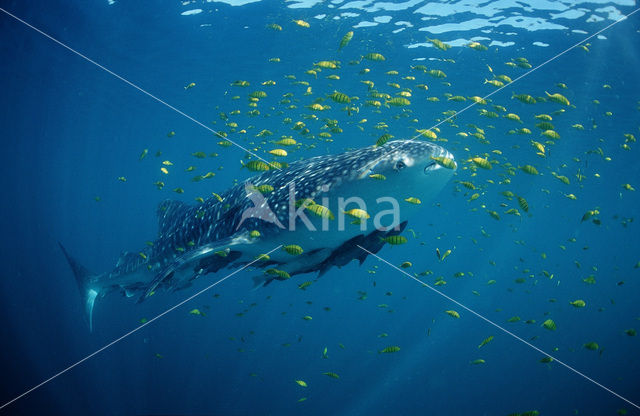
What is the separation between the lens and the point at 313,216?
414 cm

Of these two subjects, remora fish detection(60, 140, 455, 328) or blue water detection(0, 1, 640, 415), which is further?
blue water detection(0, 1, 640, 415)

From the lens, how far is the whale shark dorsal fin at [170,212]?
7.36m

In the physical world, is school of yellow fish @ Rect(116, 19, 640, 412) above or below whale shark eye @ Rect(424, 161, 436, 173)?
below

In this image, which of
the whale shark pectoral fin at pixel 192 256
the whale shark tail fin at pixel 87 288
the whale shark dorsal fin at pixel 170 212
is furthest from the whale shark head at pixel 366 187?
the whale shark tail fin at pixel 87 288

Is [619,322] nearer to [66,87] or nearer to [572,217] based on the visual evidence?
[572,217]

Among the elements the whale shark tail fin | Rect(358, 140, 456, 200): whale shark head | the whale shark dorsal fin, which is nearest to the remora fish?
Rect(358, 140, 456, 200): whale shark head

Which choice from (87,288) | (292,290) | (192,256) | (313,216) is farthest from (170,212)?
(292,290)

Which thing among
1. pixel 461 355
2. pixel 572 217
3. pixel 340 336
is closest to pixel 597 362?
pixel 461 355

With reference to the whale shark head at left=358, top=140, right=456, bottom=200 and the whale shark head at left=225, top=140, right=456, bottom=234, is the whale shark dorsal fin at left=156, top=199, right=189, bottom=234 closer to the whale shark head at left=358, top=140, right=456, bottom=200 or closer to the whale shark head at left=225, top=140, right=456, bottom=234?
the whale shark head at left=225, top=140, right=456, bottom=234

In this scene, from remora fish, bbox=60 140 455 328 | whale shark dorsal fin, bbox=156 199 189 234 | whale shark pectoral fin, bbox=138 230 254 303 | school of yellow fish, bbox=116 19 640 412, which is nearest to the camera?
remora fish, bbox=60 140 455 328

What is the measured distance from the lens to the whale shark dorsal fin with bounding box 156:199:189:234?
7360 millimetres

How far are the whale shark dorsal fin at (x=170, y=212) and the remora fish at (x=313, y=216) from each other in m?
1.04

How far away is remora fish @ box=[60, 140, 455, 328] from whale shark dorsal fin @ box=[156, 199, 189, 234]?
1.04 m

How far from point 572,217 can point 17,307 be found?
80003 mm
